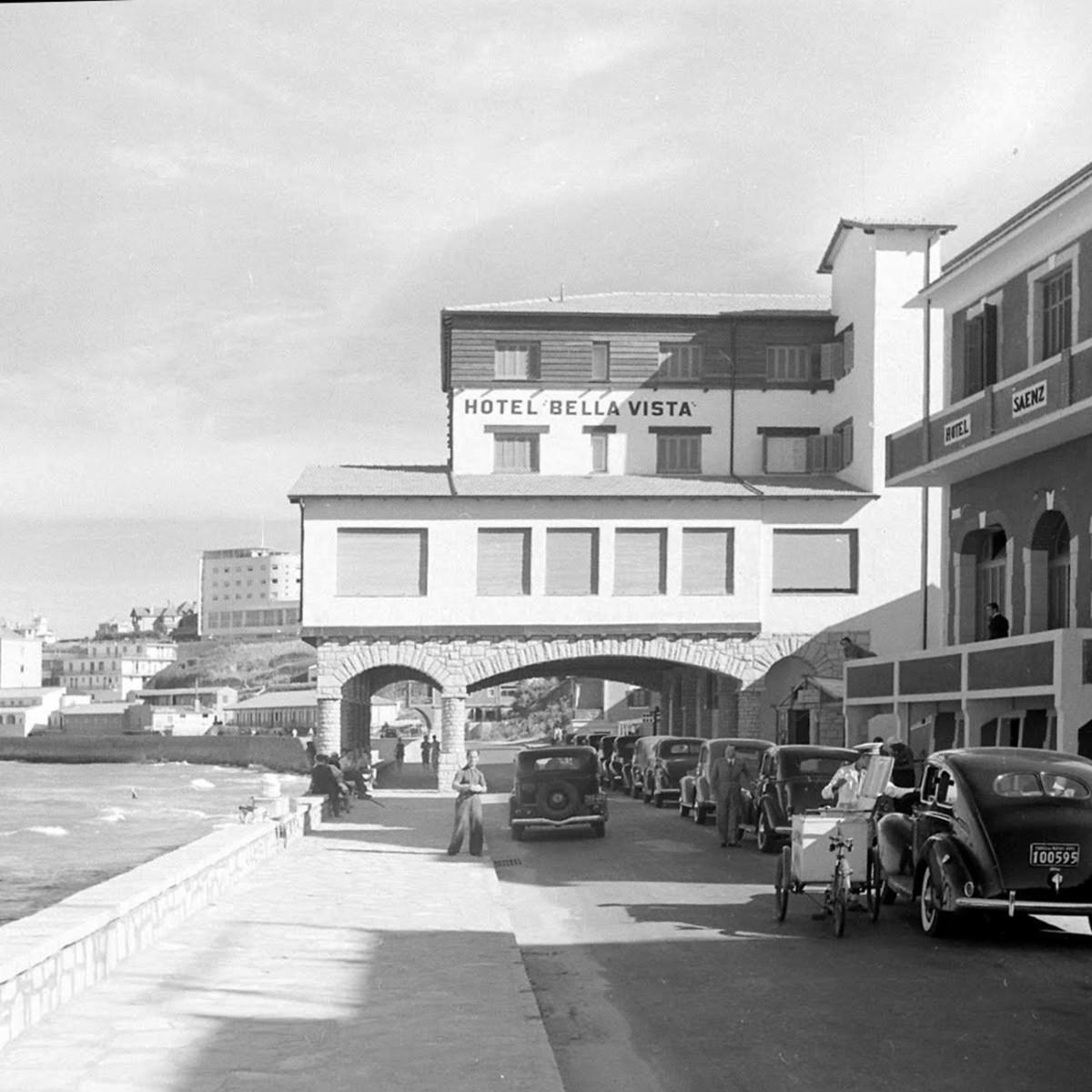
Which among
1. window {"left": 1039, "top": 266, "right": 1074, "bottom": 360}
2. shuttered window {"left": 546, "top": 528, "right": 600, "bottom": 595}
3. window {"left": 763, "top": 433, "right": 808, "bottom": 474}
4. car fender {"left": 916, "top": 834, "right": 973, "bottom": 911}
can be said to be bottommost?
car fender {"left": 916, "top": 834, "right": 973, "bottom": 911}

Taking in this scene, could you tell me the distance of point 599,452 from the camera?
5394 cm

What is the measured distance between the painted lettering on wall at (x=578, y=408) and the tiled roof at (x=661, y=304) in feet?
9.52

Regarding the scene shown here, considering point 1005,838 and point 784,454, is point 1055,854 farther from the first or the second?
point 784,454

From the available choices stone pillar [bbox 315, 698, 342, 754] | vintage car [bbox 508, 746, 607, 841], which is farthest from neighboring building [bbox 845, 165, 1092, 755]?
stone pillar [bbox 315, 698, 342, 754]

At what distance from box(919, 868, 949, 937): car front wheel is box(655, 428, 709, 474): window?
39582 mm

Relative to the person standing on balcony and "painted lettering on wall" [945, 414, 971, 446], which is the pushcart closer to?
the person standing on balcony

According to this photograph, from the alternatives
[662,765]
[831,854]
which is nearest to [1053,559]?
[662,765]

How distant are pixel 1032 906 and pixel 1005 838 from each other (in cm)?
60

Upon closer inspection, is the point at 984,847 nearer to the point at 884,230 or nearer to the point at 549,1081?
the point at 549,1081

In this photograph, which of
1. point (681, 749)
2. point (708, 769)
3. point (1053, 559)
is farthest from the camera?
point (681, 749)

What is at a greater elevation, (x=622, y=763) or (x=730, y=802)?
(x=730, y=802)

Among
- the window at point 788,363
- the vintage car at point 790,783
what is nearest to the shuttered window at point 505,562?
the window at point 788,363

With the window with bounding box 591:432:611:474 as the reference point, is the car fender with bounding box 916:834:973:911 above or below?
below

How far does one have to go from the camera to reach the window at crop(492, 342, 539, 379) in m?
53.8
